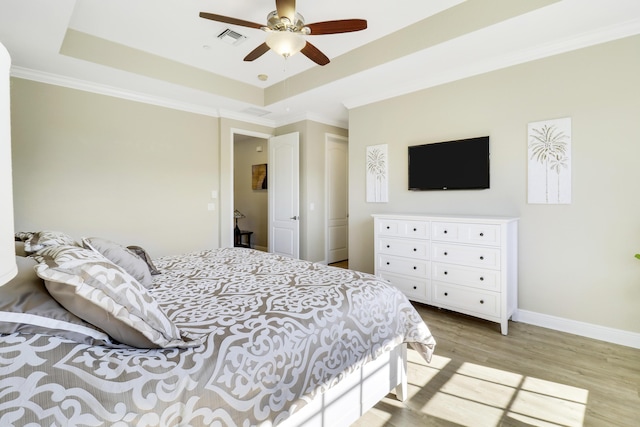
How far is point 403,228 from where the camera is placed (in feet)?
10.8

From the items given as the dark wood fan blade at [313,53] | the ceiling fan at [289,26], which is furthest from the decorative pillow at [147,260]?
the dark wood fan blade at [313,53]

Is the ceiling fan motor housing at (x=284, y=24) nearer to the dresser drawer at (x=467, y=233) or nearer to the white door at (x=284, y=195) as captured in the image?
the dresser drawer at (x=467, y=233)

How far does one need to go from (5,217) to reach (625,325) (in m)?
3.69

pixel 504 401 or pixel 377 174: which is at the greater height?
pixel 377 174

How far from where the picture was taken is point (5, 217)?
444mm

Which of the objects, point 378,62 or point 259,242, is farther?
point 259,242

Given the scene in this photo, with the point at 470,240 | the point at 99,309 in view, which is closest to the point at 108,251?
the point at 99,309

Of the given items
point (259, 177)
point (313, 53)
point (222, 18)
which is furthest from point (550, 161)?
point (259, 177)

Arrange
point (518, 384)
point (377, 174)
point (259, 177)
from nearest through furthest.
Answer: point (518, 384)
point (377, 174)
point (259, 177)

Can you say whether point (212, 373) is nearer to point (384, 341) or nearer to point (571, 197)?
point (384, 341)

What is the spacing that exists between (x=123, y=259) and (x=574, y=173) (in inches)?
138

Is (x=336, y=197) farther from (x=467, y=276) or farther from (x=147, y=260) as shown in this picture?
(x=147, y=260)

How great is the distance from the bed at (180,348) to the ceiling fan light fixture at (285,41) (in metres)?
1.77

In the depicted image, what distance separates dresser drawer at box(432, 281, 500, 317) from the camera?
2738 millimetres
